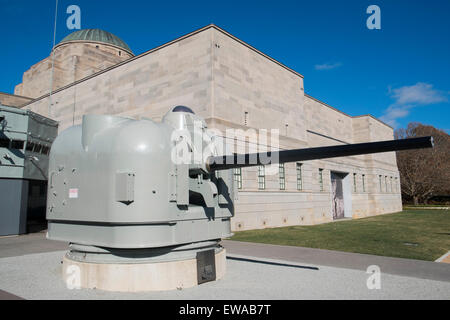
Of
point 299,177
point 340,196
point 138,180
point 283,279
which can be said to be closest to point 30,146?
point 138,180

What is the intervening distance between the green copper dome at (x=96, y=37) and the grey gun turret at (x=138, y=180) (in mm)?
30890

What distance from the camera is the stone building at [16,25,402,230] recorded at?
602 inches

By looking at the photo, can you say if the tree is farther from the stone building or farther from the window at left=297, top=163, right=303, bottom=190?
the window at left=297, top=163, right=303, bottom=190

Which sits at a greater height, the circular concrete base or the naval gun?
the naval gun

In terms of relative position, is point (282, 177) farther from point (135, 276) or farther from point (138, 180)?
point (138, 180)

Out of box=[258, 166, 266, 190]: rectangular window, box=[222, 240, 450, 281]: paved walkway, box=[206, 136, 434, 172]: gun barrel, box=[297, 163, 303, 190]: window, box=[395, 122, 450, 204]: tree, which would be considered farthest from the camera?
box=[395, 122, 450, 204]: tree

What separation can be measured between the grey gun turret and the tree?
4525cm

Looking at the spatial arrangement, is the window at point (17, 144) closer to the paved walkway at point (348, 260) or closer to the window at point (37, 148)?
the window at point (37, 148)

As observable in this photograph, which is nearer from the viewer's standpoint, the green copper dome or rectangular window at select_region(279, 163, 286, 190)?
rectangular window at select_region(279, 163, 286, 190)

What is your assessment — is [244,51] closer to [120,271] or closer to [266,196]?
[266,196]

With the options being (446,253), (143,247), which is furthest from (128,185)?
(446,253)

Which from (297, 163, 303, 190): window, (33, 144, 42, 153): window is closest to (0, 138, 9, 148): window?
(33, 144, 42, 153): window

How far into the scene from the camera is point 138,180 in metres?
4.71

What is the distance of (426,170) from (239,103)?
39.4 meters
